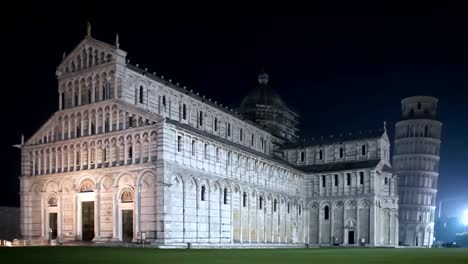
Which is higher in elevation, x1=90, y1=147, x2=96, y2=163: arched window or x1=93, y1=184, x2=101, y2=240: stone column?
x1=90, y1=147, x2=96, y2=163: arched window

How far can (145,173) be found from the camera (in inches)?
1887

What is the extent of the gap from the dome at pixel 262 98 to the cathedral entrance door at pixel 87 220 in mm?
39175

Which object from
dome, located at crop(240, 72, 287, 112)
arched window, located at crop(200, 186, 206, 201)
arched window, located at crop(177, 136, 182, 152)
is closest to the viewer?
arched window, located at crop(177, 136, 182, 152)

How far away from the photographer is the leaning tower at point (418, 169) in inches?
3836

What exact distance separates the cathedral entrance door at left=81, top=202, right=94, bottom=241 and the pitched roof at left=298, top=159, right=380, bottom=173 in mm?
37077

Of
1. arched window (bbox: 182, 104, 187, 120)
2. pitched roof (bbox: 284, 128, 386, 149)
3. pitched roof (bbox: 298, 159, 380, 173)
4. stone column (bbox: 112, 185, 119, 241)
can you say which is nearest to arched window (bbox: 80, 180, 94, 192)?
stone column (bbox: 112, 185, 119, 241)

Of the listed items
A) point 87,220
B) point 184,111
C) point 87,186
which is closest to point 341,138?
point 184,111

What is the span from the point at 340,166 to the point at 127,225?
38245 mm

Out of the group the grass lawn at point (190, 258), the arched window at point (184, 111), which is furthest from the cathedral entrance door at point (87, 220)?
the grass lawn at point (190, 258)

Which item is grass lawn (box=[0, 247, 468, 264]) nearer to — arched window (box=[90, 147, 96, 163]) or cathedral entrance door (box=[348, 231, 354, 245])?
arched window (box=[90, 147, 96, 163])

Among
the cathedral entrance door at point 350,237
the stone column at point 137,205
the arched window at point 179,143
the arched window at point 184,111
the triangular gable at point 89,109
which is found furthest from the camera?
the cathedral entrance door at point 350,237

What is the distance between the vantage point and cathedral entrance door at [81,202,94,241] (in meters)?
51.5

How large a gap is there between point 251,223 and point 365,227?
18938 millimetres

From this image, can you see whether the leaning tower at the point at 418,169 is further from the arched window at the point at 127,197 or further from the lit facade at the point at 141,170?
the arched window at the point at 127,197
